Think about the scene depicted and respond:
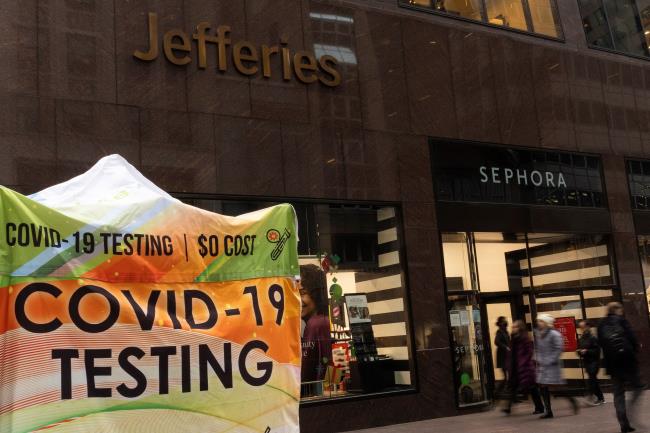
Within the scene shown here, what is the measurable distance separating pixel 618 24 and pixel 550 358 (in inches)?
367

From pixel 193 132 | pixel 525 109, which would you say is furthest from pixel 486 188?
pixel 193 132

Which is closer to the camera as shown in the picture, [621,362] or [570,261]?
[621,362]

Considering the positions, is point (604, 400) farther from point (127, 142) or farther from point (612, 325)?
point (127, 142)

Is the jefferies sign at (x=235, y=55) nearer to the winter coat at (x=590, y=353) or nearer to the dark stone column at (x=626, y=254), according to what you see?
the winter coat at (x=590, y=353)

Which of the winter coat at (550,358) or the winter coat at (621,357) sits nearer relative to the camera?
the winter coat at (621,357)

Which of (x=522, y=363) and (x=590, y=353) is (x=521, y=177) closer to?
(x=590, y=353)

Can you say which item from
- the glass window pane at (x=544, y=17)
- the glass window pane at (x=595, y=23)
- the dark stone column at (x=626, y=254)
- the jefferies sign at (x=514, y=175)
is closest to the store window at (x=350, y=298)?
the jefferies sign at (x=514, y=175)

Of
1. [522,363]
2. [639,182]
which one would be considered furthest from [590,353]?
[639,182]

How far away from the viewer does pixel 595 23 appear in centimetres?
1581

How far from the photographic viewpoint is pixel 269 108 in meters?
10.9

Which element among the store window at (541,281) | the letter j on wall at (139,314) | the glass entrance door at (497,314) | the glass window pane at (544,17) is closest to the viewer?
the letter j on wall at (139,314)

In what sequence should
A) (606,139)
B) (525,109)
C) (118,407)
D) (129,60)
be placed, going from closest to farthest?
(118,407) < (129,60) < (525,109) < (606,139)

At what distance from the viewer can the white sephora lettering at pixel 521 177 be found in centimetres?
1336

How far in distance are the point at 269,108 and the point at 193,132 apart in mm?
1328
